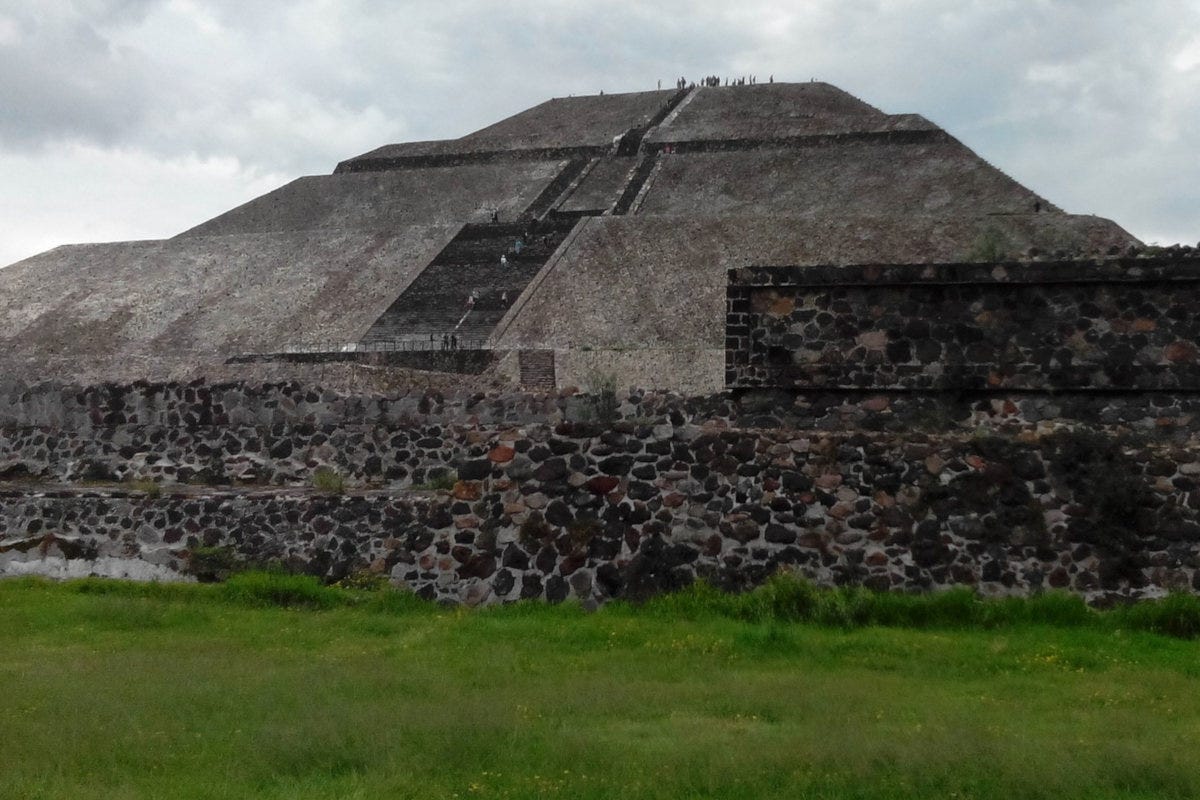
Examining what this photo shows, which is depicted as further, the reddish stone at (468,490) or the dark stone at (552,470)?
the reddish stone at (468,490)

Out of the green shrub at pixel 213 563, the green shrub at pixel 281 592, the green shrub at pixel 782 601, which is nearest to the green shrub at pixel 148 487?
the green shrub at pixel 213 563

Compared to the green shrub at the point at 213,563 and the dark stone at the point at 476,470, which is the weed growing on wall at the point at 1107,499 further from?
the green shrub at the point at 213,563

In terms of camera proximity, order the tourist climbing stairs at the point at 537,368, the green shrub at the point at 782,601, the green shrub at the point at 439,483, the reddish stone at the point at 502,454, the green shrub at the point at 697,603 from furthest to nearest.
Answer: the tourist climbing stairs at the point at 537,368 → the green shrub at the point at 439,483 → the reddish stone at the point at 502,454 → the green shrub at the point at 697,603 → the green shrub at the point at 782,601

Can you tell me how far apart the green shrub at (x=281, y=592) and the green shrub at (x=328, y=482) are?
1.34m

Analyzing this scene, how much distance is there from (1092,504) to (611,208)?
39.7 m

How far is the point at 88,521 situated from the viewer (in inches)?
534

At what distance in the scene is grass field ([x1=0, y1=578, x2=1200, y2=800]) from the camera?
5867 millimetres

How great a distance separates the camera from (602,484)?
10.9m

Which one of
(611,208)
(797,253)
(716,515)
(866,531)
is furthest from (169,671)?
(611,208)

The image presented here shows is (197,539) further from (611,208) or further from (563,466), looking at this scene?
(611,208)

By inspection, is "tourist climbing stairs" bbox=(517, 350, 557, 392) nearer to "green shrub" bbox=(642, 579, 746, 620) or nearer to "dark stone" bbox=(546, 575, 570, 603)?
"dark stone" bbox=(546, 575, 570, 603)

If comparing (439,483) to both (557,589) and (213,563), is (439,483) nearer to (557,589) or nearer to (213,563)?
(213,563)

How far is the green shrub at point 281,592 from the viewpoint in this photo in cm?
1137

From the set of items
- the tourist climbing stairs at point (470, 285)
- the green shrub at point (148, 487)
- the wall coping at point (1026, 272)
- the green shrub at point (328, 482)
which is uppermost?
the tourist climbing stairs at point (470, 285)
